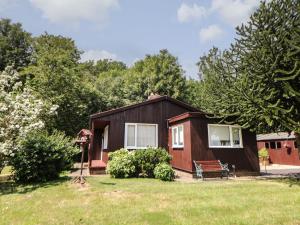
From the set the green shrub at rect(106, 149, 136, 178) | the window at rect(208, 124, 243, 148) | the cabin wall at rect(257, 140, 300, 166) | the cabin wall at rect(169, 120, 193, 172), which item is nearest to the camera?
Result: the green shrub at rect(106, 149, 136, 178)

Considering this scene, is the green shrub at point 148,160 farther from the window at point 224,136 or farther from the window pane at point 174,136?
the window at point 224,136

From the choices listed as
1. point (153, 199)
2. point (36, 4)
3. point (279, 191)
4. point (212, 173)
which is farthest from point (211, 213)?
point (36, 4)

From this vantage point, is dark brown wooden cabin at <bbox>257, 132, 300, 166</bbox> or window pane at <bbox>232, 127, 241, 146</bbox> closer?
window pane at <bbox>232, 127, 241, 146</bbox>

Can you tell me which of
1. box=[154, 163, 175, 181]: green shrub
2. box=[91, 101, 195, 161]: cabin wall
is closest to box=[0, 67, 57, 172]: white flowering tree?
box=[91, 101, 195, 161]: cabin wall

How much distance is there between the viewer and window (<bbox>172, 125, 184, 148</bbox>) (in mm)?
14158

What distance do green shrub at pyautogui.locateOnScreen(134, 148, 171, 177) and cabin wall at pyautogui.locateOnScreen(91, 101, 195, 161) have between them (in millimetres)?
2895

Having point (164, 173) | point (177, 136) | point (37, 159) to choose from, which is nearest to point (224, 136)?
point (177, 136)

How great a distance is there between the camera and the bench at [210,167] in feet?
38.7

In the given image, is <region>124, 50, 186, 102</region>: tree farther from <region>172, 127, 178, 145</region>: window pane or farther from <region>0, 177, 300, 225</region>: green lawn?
<region>0, 177, 300, 225</region>: green lawn

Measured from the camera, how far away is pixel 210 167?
12234 mm

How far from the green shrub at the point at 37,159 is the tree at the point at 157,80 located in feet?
78.1

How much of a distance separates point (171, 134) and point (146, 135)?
1.71 m

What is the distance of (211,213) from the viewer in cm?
613

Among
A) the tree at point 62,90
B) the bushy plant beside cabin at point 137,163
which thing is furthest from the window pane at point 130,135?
the tree at point 62,90
